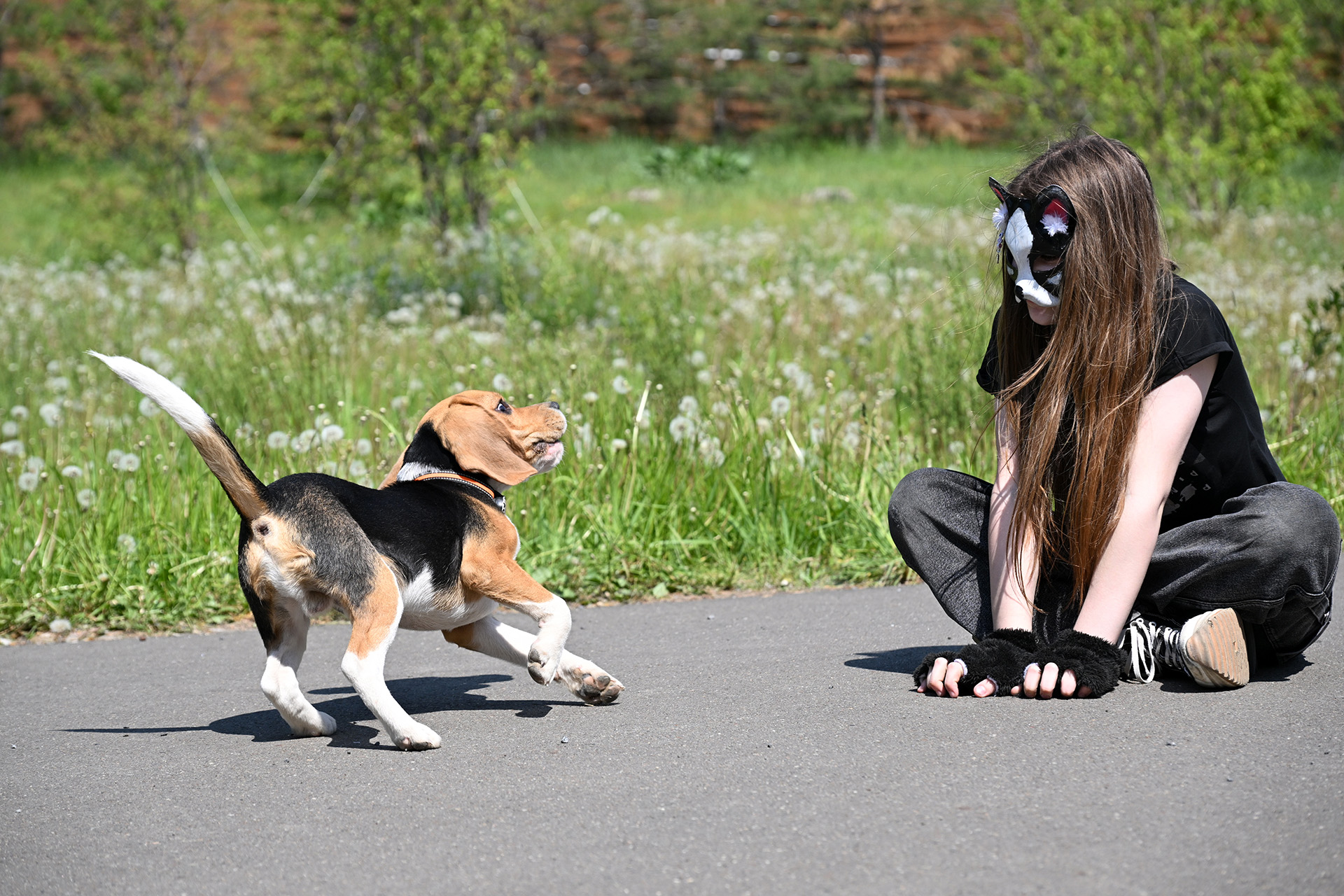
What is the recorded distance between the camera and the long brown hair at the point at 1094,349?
3287 mm

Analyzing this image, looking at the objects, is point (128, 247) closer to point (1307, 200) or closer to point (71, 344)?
point (71, 344)

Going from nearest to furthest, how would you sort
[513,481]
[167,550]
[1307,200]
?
[513,481] → [167,550] → [1307,200]

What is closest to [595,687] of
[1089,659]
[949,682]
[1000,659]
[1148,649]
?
[949,682]

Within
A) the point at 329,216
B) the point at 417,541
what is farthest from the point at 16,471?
the point at 329,216

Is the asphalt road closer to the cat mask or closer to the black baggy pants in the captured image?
the black baggy pants

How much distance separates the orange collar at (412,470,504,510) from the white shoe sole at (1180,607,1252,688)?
6.09 ft

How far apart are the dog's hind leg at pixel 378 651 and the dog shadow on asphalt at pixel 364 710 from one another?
16 centimetres

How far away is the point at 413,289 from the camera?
30.7ft

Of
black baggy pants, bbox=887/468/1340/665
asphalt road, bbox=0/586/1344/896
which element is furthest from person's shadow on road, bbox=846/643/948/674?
black baggy pants, bbox=887/468/1340/665

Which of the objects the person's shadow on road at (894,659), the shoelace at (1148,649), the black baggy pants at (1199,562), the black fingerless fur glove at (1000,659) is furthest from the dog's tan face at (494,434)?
the shoelace at (1148,649)

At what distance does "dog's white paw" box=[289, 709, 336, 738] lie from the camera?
3.35 meters

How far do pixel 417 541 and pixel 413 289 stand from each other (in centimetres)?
641

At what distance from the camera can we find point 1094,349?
330cm

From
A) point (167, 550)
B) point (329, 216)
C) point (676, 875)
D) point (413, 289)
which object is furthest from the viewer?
point (329, 216)
